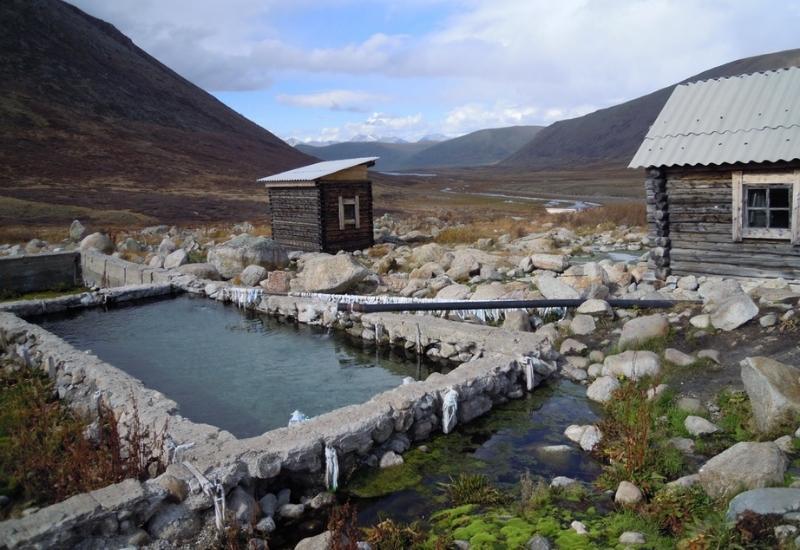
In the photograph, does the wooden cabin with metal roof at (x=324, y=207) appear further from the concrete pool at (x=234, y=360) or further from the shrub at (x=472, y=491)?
the shrub at (x=472, y=491)

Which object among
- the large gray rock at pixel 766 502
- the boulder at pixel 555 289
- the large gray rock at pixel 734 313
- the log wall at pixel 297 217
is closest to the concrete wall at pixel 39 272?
the log wall at pixel 297 217

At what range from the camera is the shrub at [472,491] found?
237 inches

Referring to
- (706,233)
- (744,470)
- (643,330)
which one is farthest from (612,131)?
(744,470)

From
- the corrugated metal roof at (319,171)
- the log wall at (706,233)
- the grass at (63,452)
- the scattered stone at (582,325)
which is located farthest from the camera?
the corrugated metal roof at (319,171)

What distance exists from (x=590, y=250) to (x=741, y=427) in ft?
47.5

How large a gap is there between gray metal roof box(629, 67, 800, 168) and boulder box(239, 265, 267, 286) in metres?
9.89

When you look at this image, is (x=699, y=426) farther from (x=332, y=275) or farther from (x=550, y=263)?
(x=332, y=275)

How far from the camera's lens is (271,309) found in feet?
48.9

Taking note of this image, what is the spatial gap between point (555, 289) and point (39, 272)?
15.9 metres

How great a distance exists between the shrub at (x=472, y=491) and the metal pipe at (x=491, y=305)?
559 centimetres

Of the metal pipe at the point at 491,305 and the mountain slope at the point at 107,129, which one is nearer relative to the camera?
the metal pipe at the point at 491,305

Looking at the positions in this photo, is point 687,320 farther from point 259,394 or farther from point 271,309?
point 271,309

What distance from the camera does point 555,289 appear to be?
12.5 meters

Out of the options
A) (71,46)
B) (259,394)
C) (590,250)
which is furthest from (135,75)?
(259,394)
